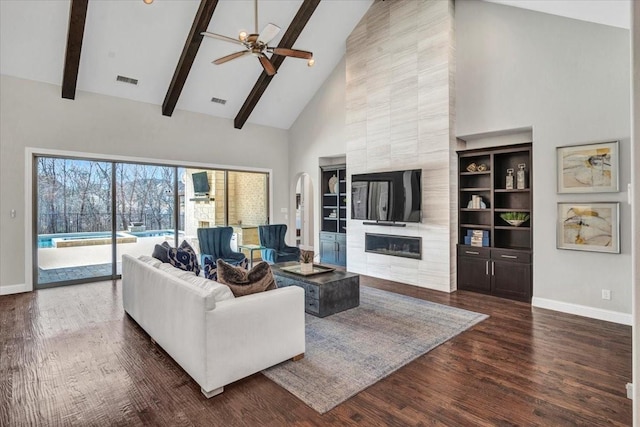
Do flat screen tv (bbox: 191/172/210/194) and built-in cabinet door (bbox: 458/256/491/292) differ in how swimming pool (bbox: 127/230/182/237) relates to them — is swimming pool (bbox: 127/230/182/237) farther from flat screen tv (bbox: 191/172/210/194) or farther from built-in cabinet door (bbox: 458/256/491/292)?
built-in cabinet door (bbox: 458/256/491/292)

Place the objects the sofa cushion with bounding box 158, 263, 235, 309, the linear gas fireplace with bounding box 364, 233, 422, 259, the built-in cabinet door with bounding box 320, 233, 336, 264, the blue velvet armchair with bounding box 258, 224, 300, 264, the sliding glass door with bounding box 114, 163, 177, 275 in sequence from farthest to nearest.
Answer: the built-in cabinet door with bounding box 320, 233, 336, 264 < the blue velvet armchair with bounding box 258, 224, 300, 264 < the sliding glass door with bounding box 114, 163, 177, 275 < the linear gas fireplace with bounding box 364, 233, 422, 259 < the sofa cushion with bounding box 158, 263, 235, 309

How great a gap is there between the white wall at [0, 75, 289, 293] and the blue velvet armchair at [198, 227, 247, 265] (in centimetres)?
183

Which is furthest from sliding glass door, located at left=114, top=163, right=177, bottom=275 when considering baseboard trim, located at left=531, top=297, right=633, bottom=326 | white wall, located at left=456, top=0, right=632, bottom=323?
baseboard trim, located at left=531, top=297, right=633, bottom=326

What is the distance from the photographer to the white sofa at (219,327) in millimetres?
2500

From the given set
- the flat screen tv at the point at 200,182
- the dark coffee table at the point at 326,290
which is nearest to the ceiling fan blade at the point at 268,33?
the dark coffee table at the point at 326,290

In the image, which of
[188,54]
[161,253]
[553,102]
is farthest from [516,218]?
[188,54]

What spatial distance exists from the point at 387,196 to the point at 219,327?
13.8 ft

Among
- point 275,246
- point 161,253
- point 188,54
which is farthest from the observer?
point 275,246

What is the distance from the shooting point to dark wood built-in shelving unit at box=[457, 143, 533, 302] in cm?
495

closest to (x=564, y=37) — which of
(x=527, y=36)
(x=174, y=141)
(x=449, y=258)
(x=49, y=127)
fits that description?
(x=527, y=36)

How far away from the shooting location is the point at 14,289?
215 inches

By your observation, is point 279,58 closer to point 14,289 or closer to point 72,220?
point 72,220

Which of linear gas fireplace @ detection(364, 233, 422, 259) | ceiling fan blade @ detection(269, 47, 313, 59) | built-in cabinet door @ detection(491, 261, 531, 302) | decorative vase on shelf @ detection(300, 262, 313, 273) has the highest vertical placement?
ceiling fan blade @ detection(269, 47, 313, 59)

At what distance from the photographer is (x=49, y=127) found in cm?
566
